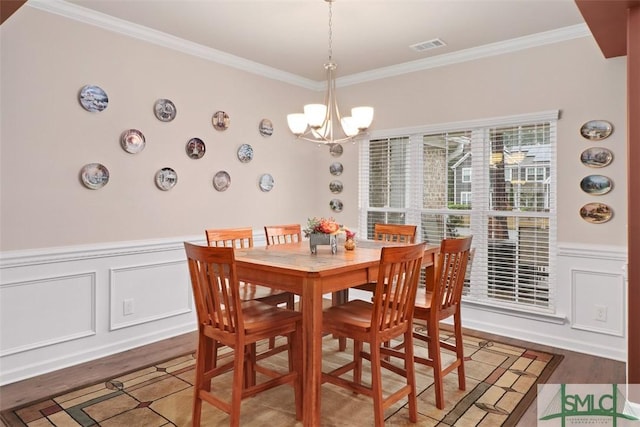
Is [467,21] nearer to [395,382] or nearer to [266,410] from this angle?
[395,382]

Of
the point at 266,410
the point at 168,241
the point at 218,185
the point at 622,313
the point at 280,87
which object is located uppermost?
the point at 280,87

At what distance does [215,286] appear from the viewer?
7.33 ft

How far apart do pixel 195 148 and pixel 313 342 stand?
8.29 ft

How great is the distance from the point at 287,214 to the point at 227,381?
2.41 metres

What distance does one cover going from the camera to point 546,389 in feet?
9.46

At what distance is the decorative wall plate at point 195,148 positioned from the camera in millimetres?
4039

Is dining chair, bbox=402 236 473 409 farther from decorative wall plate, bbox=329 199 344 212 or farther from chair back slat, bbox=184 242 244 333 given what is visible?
decorative wall plate, bbox=329 199 344 212

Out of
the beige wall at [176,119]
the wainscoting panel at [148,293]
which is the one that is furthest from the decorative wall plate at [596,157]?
the wainscoting panel at [148,293]

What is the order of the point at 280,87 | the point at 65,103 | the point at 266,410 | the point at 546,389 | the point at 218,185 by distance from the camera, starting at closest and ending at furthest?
the point at 266,410, the point at 546,389, the point at 65,103, the point at 218,185, the point at 280,87

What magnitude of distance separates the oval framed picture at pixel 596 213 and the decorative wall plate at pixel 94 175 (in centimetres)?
390

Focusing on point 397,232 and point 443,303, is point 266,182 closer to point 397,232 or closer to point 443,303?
point 397,232

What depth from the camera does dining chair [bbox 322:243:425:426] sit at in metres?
2.26

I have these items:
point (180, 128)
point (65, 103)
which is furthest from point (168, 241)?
point (65, 103)

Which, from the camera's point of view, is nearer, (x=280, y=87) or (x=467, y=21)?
(x=467, y=21)
